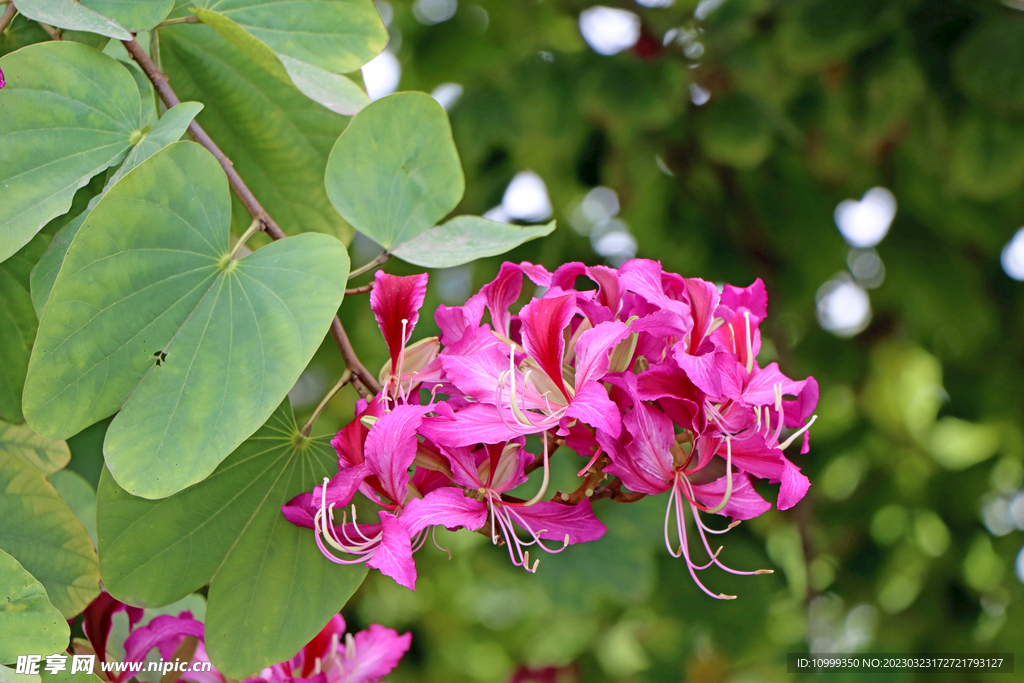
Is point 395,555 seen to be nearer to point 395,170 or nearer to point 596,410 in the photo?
point 596,410

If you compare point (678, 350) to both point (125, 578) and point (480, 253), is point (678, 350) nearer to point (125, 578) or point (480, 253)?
point (480, 253)

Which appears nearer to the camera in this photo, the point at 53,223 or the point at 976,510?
the point at 53,223

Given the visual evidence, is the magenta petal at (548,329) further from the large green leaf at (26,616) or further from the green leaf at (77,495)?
the green leaf at (77,495)

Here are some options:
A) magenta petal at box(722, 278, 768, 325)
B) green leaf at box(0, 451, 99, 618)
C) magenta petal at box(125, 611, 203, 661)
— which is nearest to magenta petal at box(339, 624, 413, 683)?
magenta petal at box(125, 611, 203, 661)

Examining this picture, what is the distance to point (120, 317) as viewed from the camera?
564 mm

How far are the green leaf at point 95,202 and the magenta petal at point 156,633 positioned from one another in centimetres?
33

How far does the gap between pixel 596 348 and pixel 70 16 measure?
0.47m

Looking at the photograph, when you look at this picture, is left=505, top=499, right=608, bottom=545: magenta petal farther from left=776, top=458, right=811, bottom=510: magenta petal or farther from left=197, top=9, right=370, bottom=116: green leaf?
left=197, top=9, right=370, bottom=116: green leaf

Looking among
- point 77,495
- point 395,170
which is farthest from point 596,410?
point 77,495

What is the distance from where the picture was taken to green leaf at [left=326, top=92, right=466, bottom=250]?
0.68 meters

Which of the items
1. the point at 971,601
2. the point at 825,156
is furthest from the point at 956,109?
the point at 971,601

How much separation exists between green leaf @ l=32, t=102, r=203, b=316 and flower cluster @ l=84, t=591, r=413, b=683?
1.03 feet

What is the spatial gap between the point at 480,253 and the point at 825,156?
1.59 meters

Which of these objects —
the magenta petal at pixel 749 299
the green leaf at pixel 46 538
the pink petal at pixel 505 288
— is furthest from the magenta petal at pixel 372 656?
the magenta petal at pixel 749 299
